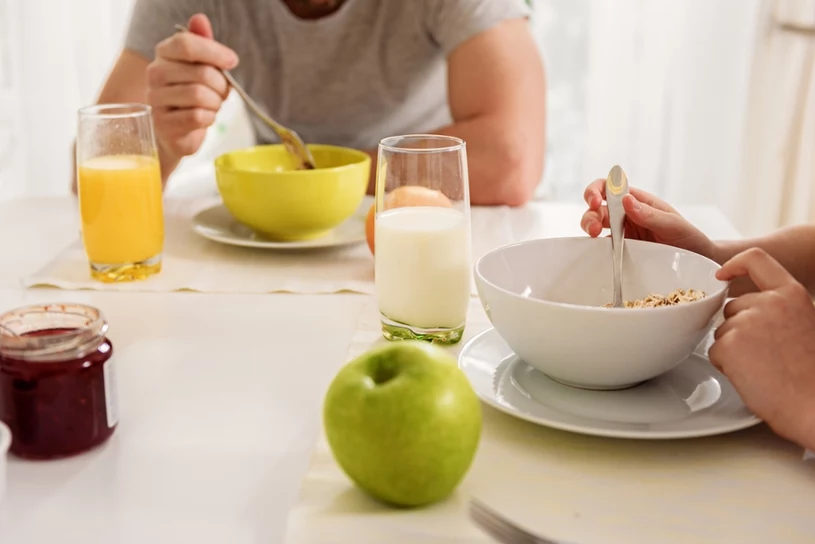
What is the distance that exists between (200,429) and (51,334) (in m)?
0.14

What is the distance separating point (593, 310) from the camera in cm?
69

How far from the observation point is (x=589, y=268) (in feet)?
2.98

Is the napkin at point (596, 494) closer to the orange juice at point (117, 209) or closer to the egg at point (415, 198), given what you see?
the egg at point (415, 198)

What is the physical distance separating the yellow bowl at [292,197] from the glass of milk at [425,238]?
322 mm

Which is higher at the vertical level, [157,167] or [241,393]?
[157,167]

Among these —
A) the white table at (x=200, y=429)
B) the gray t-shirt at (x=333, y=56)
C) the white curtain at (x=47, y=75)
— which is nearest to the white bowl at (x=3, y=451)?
the white table at (x=200, y=429)

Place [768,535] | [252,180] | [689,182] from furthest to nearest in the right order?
[689,182] → [252,180] → [768,535]

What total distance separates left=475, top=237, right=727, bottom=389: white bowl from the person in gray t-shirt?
0.60 metres

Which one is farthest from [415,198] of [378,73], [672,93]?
[672,93]

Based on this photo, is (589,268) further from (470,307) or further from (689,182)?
(689,182)

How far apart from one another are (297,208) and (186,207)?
36 cm

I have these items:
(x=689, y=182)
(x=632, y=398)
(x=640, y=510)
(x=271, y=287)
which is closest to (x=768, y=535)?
(x=640, y=510)

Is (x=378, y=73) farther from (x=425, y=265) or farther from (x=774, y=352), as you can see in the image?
(x=774, y=352)

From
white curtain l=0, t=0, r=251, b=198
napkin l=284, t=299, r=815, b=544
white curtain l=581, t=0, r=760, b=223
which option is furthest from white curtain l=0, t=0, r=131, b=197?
napkin l=284, t=299, r=815, b=544
